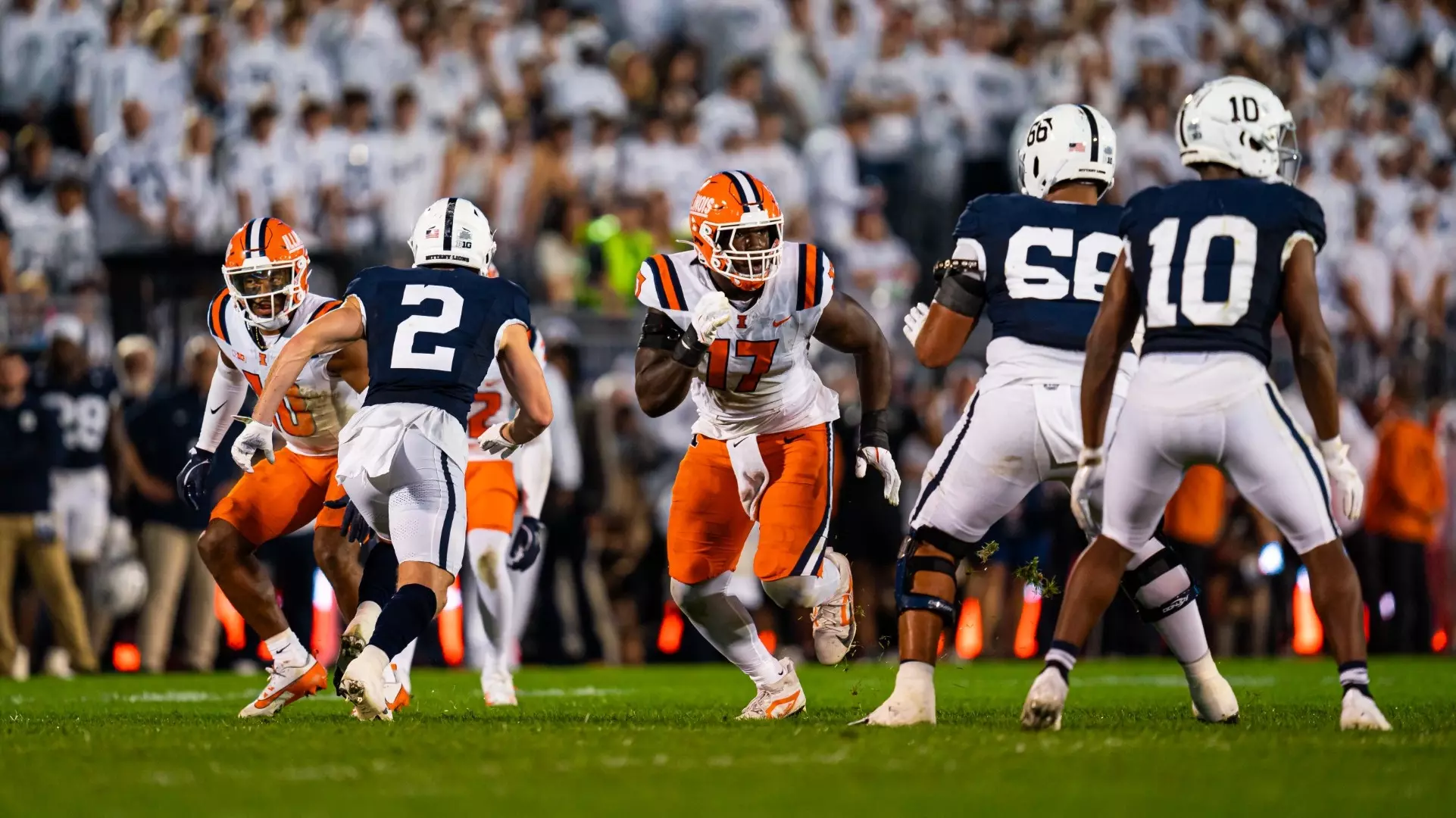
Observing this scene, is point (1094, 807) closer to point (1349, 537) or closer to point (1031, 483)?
point (1031, 483)

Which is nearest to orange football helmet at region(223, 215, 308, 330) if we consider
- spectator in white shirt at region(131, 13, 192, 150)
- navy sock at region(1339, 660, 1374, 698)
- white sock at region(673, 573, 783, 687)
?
white sock at region(673, 573, 783, 687)

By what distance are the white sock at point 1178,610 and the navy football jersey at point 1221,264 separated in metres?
1.01

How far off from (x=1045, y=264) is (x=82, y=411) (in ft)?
24.0

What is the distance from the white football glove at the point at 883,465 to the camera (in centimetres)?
695

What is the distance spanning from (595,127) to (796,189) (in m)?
1.53

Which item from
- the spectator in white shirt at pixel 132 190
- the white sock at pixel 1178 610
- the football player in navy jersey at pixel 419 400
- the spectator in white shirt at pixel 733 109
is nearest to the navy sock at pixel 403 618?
the football player in navy jersey at pixel 419 400

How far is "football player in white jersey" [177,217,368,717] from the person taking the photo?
7207 millimetres

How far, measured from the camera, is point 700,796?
14.6 ft

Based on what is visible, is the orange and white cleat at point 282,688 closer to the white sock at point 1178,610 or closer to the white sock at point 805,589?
the white sock at point 805,589

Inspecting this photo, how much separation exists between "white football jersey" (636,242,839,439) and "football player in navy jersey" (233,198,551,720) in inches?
21.7

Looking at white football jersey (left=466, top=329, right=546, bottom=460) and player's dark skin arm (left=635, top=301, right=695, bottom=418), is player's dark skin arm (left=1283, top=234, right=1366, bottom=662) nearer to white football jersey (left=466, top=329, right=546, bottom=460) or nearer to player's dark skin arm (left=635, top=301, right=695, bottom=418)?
player's dark skin arm (left=635, top=301, right=695, bottom=418)

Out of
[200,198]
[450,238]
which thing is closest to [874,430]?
[450,238]

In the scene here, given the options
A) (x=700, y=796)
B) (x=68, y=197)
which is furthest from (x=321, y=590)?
(x=700, y=796)

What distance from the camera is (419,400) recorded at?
21.9 feet
